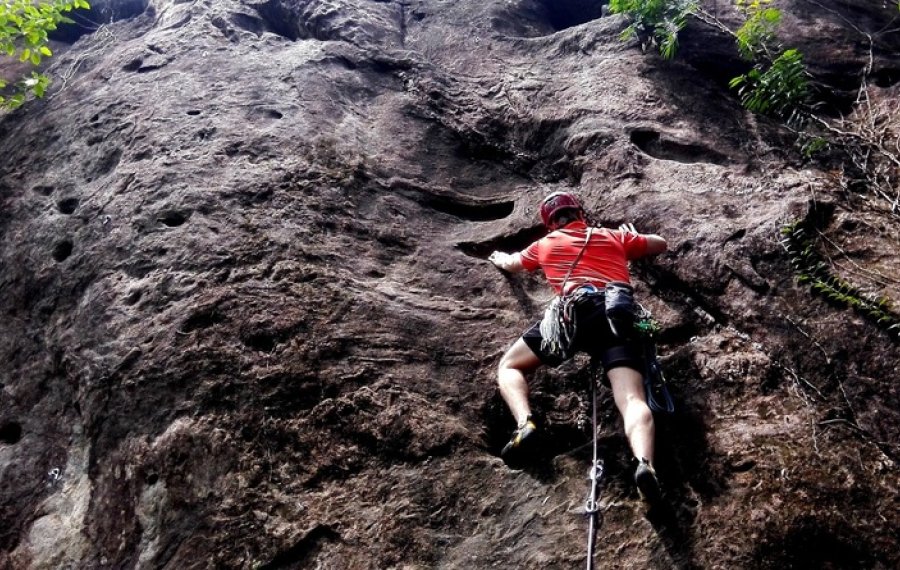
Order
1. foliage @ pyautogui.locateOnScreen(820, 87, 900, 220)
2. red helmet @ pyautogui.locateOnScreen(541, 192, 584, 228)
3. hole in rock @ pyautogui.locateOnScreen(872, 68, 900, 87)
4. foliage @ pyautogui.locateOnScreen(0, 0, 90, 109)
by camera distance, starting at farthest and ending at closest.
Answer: foliage @ pyautogui.locateOnScreen(0, 0, 90, 109) < hole in rock @ pyautogui.locateOnScreen(872, 68, 900, 87) < foliage @ pyautogui.locateOnScreen(820, 87, 900, 220) < red helmet @ pyautogui.locateOnScreen(541, 192, 584, 228)

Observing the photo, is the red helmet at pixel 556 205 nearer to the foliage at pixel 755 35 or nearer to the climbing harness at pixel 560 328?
the climbing harness at pixel 560 328

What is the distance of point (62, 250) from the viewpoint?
643 centimetres

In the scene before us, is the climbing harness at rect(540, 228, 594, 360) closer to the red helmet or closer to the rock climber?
the rock climber

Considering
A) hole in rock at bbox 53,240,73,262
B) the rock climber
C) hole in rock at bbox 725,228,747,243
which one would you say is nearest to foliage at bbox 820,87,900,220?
hole in rock at bbox 725,228,747,243

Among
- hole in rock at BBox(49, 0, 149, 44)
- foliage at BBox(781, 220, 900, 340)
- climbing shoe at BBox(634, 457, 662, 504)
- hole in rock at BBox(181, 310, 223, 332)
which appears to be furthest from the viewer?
hole in rock at BBox(49, 0, 149, 44)

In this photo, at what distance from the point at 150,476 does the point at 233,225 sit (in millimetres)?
2349

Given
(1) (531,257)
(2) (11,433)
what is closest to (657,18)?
(1) (531,257)

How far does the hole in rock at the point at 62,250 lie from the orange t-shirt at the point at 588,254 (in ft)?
14.5

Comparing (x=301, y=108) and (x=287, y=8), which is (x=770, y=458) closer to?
(x=301, y=108)

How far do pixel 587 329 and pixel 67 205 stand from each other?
5567 mm

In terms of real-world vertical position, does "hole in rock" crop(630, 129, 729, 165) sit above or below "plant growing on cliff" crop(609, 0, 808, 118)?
below

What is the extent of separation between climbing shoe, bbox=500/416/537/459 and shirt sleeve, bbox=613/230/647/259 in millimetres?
1730

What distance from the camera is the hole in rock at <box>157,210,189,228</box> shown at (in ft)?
20.2

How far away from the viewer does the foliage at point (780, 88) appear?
7.18 metres
